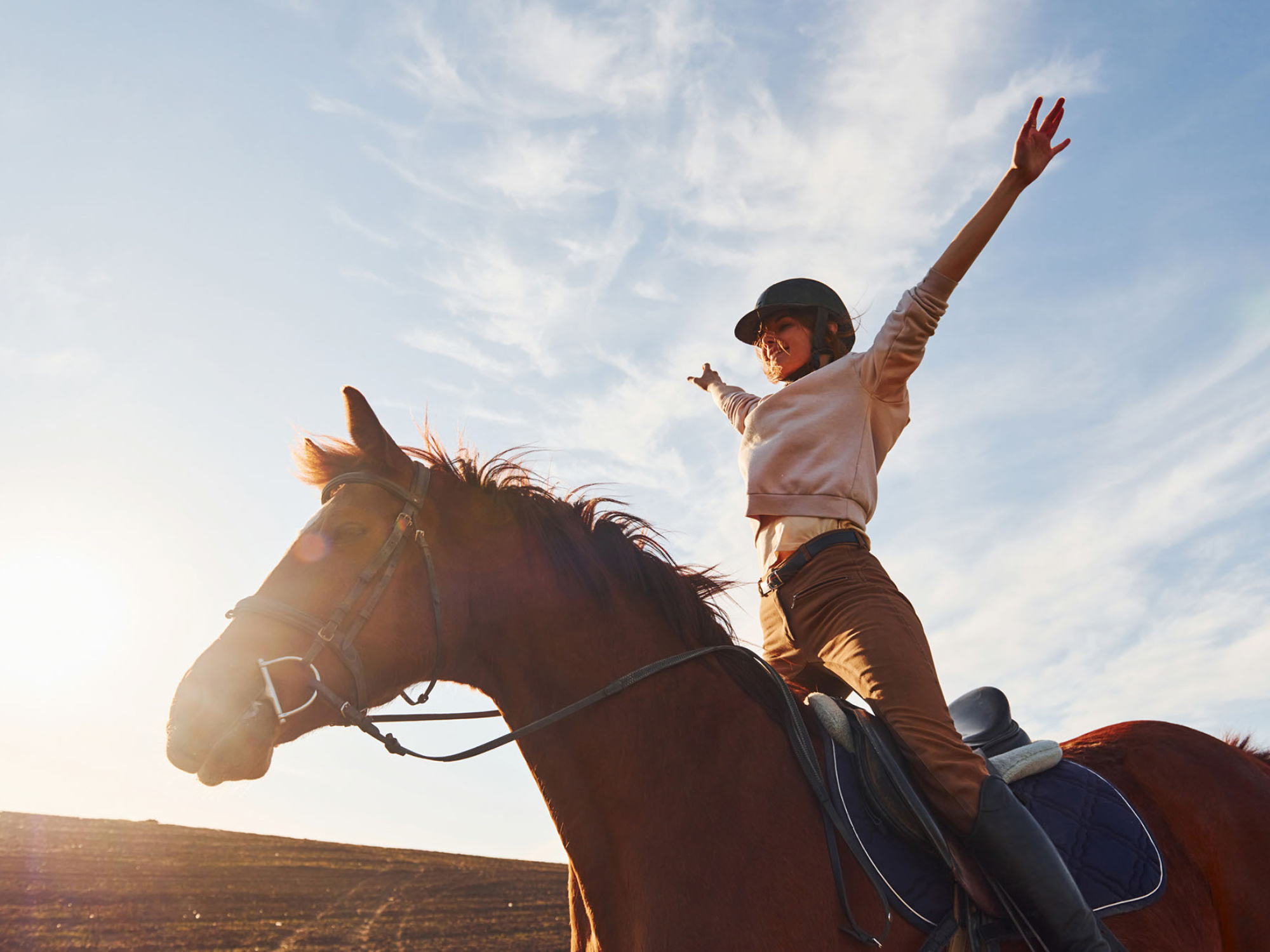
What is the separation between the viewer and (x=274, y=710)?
101 inches

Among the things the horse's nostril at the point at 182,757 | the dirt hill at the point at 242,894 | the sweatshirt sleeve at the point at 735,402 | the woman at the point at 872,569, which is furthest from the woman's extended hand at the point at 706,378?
the dirt hill at the point at 242,894

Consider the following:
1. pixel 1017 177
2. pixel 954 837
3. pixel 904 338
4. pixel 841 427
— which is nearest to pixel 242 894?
pixel 954 837

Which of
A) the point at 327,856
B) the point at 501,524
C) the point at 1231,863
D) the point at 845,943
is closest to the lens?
the point at 845,943

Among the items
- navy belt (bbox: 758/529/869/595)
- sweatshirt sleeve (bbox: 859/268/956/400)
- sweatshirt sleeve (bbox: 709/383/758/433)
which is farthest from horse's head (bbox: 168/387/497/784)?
sweatshirt sleeve (bbox: 709/383/758/433)

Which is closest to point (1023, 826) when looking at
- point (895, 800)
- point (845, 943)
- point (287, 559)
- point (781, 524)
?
point (895, 800)

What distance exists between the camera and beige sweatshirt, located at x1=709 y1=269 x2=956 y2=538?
3.11 m

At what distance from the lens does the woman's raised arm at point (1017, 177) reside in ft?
9.52

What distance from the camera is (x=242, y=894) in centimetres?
1529

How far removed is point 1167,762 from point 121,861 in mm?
18714

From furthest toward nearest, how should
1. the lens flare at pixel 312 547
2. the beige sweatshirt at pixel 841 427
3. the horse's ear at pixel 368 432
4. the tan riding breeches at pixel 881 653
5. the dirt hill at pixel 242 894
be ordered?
the dirt hill at pixel 242 894 → the beige sweatshirt at pixel 841 427 → the horse's ear at pixel 368 432 → the lens flare at pixel 312 547 → the tan riding breeches at pixel 881 653

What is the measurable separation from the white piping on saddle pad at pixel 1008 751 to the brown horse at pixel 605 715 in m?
0.18

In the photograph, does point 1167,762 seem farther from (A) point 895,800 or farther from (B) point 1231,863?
(A) point 895,800

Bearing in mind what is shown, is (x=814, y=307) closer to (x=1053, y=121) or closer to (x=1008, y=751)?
(x=1053, y=121)

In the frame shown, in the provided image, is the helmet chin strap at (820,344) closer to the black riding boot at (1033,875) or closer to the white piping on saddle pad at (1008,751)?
the white piping on saddle pad at (1008,751)
